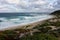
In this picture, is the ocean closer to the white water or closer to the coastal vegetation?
the white water

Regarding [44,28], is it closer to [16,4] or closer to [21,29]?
[21,29]

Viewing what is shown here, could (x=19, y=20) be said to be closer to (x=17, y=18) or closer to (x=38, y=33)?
(x=17, y=18)

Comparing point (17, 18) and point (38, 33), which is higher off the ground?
point (17, 18)

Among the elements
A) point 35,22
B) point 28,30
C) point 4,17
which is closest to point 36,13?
point 35,22

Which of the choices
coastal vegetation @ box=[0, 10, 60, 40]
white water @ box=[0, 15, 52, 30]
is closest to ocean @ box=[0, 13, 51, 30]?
white water @ box=[0, 15, 52, 30]

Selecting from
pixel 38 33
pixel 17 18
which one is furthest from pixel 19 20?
pixel 38 33
